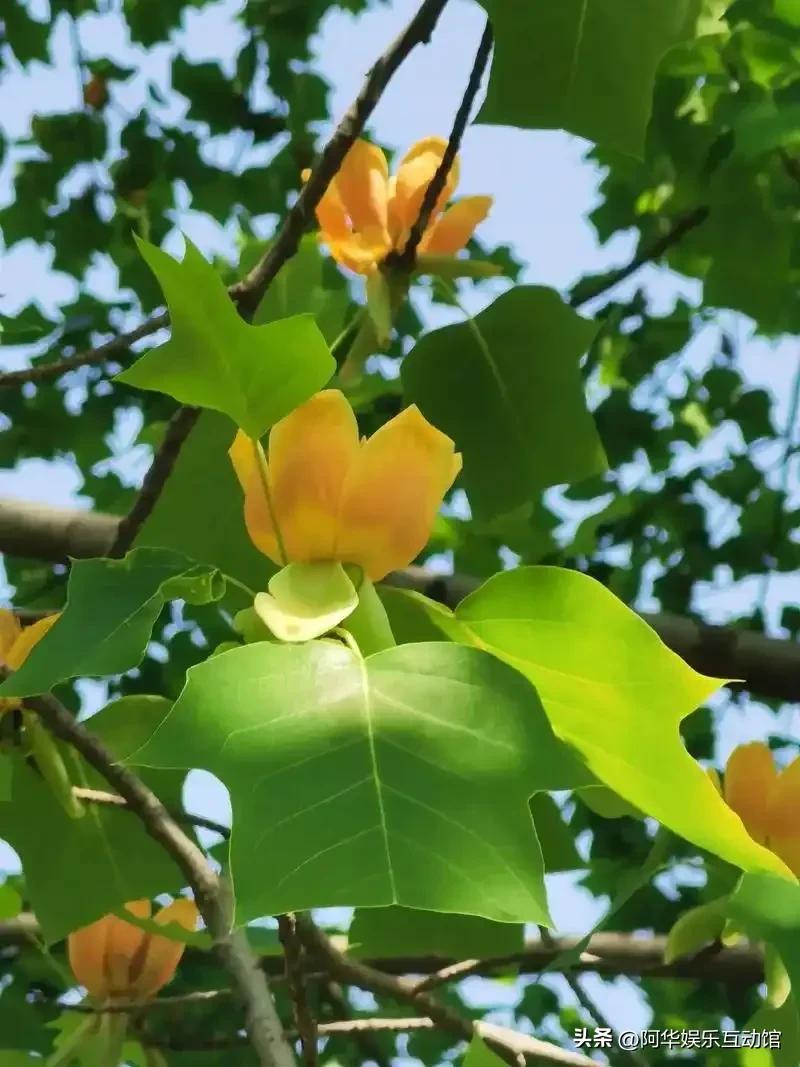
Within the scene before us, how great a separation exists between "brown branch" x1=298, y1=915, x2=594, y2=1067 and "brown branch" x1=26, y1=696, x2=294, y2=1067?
48 mm

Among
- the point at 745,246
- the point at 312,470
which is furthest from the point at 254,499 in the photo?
the point at 745,246

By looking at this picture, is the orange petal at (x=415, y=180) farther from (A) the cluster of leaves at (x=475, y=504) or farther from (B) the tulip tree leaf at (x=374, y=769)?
(B) the tulip tree leaf at (x=374, y=769)

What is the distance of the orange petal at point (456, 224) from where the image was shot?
29.1 inches

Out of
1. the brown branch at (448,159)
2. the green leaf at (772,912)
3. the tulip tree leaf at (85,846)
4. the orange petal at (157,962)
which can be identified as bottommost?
the green leaf at (772,912)

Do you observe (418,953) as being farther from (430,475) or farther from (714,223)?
(714,223)

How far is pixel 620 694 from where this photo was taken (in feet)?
1.32

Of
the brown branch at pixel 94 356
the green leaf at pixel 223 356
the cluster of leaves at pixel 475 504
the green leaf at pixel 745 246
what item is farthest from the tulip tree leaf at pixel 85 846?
the green leaf at pixel 745 246

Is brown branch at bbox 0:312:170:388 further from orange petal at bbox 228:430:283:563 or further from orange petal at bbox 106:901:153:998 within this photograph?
orange petal at bbox 106:901:153:998

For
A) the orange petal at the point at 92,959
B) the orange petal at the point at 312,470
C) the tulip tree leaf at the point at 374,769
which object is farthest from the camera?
the orange petal at the point at 92,959

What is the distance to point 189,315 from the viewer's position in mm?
413

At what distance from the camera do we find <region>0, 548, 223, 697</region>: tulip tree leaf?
396 mm

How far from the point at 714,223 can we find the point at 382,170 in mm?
362

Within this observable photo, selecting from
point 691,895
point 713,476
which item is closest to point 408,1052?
point 691,895

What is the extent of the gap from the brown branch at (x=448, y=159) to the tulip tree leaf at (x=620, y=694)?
0.32 meters
